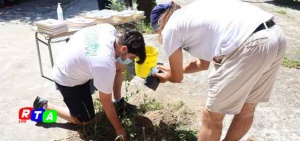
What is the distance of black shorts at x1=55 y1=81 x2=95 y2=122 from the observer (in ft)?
9.93

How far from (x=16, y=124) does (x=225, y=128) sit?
7.25ft

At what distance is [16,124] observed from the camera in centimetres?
340

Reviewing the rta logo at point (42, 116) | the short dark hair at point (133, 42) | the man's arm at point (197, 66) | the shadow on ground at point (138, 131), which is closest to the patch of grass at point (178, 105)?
the shadow on ground at point (138, 131)

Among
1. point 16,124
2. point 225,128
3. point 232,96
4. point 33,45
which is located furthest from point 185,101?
point 33,45

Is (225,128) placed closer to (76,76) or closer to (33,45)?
(76,76)

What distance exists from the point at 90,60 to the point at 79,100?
61 centimetres

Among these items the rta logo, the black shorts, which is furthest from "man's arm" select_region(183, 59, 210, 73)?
the rta logo

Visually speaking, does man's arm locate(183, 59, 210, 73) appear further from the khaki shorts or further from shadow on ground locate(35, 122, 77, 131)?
shadow on ground locate(35, 122, 77, 131)

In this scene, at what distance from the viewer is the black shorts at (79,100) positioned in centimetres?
303

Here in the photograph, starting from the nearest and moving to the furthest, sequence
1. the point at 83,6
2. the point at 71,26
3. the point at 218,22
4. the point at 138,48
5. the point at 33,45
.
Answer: the point at 218,22
the point at 138,48
the point at 71,26
the point at 33,45
the point at 83,6

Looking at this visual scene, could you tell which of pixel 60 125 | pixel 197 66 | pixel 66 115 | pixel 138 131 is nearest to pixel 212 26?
pixel 197 66

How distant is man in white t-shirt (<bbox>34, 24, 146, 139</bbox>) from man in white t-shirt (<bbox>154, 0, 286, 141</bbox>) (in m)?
0.45

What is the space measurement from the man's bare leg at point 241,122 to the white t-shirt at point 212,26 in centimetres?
57

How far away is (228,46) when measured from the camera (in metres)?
2.03
